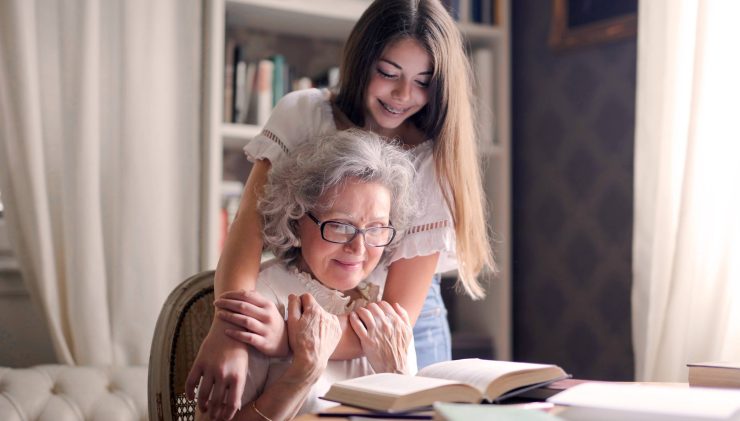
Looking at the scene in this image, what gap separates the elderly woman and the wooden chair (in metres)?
0.28

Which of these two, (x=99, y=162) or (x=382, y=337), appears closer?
(x=382, y=337)

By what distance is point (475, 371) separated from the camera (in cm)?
120

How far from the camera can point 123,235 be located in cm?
267

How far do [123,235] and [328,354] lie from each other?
1.51 meters

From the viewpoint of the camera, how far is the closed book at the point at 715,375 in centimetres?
132

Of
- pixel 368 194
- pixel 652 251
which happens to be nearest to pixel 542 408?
pixel 368 194

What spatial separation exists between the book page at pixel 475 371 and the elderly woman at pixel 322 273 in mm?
183

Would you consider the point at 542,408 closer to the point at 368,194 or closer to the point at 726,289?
the point at 368,194

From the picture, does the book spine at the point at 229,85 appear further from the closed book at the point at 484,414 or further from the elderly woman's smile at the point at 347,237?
the closed book at the point at 484,414

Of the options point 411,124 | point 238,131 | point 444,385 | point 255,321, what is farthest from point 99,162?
point 444,385

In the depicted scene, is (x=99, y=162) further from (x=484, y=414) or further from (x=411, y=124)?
(x=484, y=414)

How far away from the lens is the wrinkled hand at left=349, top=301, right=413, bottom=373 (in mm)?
1417

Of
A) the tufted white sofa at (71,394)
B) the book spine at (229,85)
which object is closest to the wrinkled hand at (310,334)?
the tufted white sofa at (71,394)

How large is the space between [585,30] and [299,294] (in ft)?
6.63
